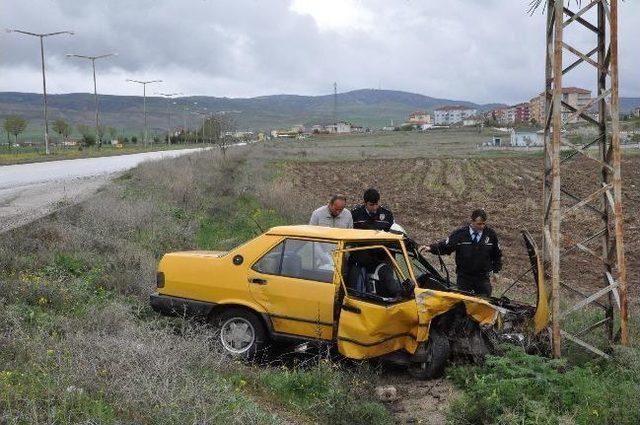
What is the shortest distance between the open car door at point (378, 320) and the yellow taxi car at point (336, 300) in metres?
0.01

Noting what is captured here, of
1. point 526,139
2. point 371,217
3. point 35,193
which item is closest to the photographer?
point 371,217

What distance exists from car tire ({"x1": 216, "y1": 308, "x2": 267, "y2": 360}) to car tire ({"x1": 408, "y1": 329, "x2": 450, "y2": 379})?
1835 mm

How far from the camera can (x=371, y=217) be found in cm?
Answer: 988

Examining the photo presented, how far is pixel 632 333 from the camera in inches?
350

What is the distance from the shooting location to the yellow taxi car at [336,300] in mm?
7496

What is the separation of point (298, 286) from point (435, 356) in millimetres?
1708

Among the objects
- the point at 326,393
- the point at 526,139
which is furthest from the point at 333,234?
the point at 526,139

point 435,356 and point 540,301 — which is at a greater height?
point 540,301

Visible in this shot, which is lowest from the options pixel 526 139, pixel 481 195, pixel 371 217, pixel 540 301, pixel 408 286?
pixel 481 195

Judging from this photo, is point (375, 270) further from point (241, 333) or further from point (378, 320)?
point (241, 333)

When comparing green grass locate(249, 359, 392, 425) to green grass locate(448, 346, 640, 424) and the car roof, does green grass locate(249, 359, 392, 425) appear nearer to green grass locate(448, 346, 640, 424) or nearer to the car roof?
green grass locate(448, 346, 640, 424)

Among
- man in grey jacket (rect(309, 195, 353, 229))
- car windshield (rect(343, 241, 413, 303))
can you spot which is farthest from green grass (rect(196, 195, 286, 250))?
car windshield (rect(343, 241, 413, 303))

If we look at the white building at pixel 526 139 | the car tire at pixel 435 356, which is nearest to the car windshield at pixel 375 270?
the car tire at pixel 435 356

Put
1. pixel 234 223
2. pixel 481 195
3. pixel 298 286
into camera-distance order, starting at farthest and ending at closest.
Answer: pixel 481 195 → pixel 234 223 → pixel 298 286
